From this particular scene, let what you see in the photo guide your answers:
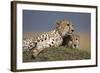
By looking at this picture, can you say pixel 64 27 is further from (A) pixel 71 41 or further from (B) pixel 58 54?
(B) pixel 58 54

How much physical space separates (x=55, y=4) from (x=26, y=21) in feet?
A: 1.00

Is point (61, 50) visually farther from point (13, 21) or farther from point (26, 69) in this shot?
point (13, 21)

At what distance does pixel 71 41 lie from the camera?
2.07 m

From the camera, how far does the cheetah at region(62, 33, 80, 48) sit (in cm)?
204

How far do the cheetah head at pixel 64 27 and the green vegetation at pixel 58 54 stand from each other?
141mm

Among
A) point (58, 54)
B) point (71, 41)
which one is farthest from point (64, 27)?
point (58, 54)

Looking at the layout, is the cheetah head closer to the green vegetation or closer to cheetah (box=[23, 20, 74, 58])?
cheetah (box=[23, 20, 74, 58])

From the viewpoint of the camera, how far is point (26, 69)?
187 cm

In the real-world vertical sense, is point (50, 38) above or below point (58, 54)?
above

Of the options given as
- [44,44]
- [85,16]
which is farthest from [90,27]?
[44,44]

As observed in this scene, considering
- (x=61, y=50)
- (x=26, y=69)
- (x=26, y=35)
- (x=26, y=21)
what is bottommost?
(x=26, y=69)

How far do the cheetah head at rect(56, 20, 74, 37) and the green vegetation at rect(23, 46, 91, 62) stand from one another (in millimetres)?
141

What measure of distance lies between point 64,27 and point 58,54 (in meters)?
0.25

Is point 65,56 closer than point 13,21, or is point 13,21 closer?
point 13,21
